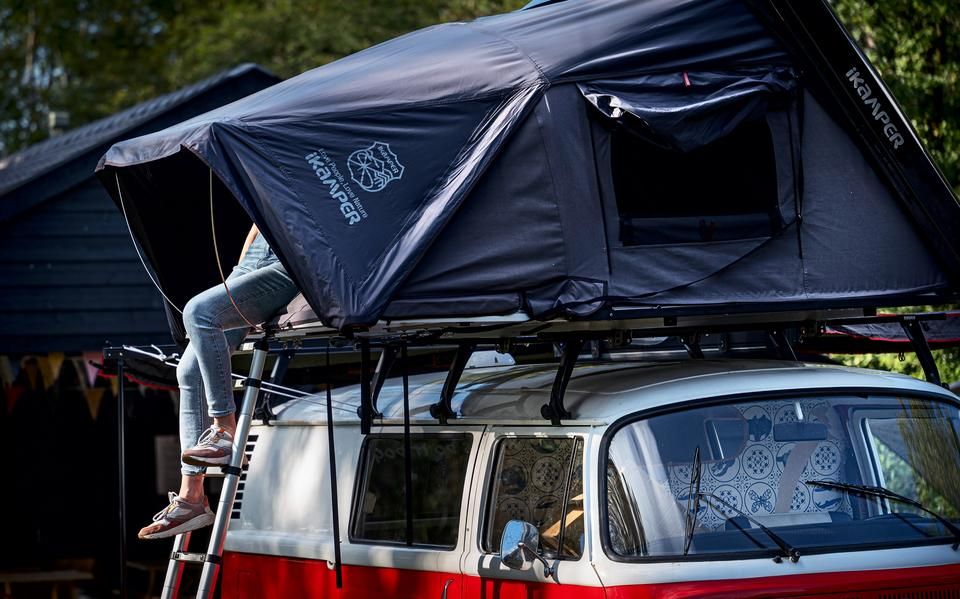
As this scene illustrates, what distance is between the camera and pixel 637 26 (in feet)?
17.3

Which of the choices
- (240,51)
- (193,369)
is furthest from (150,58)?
(193,369)

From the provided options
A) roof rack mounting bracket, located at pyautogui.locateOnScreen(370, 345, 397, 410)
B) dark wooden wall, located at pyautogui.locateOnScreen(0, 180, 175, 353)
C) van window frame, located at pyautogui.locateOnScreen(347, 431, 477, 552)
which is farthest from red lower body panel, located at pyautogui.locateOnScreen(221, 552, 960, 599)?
dark wooden wall, located at pyautogui.locateOnScreen(0, 180, 175, 353)

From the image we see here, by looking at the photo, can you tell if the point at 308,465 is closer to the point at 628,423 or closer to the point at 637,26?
the point at 628,423

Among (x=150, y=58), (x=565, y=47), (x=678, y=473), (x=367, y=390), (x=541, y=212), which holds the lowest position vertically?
(x=678, y=473)

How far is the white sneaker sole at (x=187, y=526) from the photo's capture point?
5.39 m

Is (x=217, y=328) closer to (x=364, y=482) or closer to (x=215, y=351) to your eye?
(x=215, y=351)

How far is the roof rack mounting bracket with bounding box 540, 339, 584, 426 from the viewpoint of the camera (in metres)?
4.91

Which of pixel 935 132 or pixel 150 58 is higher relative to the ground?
pixel 150 58

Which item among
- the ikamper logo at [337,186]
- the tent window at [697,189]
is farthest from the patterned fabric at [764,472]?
the ikamper logo at [337,186]

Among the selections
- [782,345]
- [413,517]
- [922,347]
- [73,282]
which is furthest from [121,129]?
[922,347]

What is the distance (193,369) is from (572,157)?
1947mm

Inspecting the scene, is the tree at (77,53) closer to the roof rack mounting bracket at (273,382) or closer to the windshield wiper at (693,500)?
the roof rack mounting bracket at (273,382)

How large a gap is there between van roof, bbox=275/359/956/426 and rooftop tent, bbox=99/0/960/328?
30 cm

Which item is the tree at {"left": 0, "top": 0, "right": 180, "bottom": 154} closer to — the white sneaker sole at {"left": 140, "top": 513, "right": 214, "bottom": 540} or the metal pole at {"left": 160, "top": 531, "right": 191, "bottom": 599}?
the metal pole at {"left": 160, "top": 531, "right": 191, "bottom": 599}
